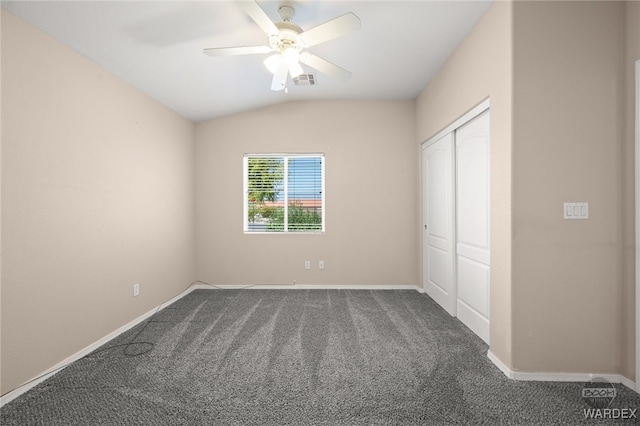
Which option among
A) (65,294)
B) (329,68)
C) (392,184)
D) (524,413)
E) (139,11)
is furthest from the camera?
(392,184)

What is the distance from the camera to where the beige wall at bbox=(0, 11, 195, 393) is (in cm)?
186

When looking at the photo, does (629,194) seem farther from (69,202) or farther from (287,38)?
(69,202)

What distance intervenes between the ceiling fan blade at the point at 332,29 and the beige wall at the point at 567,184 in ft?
3.75

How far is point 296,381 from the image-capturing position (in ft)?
6.45

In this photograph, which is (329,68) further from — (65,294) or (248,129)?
(65,294)

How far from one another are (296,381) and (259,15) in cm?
239

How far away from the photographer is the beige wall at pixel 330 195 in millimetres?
4211

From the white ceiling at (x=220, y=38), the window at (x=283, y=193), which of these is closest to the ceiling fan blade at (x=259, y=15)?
the white ceiling at (x=220, y=38)

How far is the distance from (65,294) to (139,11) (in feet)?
7.11

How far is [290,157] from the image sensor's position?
14.3 feet

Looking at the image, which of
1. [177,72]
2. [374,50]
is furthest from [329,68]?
[177,72]

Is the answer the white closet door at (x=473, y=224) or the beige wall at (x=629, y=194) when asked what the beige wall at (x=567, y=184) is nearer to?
the beige wall at (x=629, y=194)

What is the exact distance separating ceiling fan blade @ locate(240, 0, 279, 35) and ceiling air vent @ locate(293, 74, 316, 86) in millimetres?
1403

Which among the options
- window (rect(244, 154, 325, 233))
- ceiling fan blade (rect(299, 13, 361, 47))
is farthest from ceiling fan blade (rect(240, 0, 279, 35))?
window (rect(244, 154, 325, 233))
